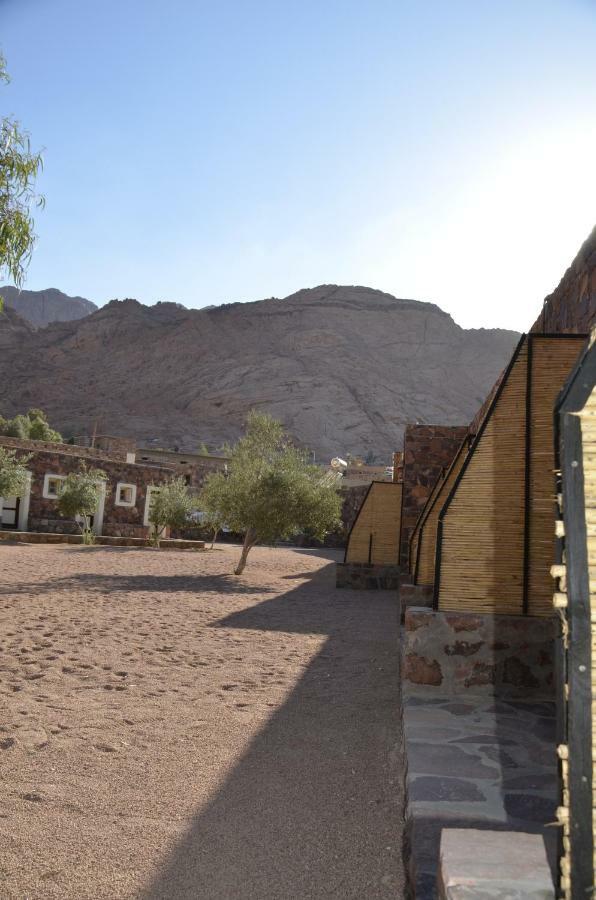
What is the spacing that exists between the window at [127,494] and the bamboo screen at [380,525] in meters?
16.1

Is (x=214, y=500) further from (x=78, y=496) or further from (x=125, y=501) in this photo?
(x=125, y=501)

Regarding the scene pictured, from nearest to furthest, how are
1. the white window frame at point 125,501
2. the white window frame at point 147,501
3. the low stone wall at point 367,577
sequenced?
the low stone wall at point 367,577 → the white window frame at point 125,501 → the white window frame at point 147,501

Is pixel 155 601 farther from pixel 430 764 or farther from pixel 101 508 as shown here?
pixel 101 508

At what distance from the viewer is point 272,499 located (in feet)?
44.9

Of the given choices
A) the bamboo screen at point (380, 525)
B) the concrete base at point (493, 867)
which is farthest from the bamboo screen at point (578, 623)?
the bamboo screen at point (380, 525)

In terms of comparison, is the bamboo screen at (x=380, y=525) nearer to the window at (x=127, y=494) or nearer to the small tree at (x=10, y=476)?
the small tree at (x=10, y=476)

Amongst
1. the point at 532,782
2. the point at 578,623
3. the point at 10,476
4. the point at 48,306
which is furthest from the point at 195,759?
the point at 48,306

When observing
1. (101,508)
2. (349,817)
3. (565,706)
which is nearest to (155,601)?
(349,817)

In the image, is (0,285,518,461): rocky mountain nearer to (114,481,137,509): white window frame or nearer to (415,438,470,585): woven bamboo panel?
(114,481,137,509): white window frame

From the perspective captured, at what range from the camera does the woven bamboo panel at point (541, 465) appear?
4.23 metres

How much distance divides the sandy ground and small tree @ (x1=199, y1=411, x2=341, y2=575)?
242 inches

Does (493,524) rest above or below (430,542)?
above

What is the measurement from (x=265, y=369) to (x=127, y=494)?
4856 centimetres

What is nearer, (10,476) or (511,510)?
(511,510)
